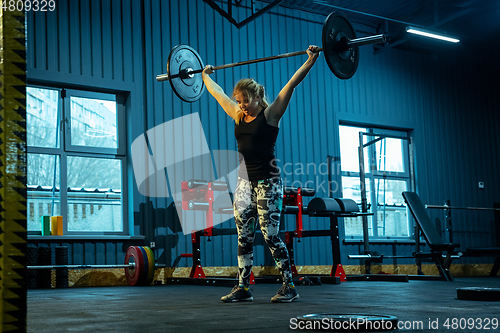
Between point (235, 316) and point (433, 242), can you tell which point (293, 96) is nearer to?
point (433, 242)

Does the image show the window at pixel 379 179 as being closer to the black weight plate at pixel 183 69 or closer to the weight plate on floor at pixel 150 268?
the weight plate on floor at pixel 150 268

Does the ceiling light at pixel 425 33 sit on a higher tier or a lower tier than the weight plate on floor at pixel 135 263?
higher

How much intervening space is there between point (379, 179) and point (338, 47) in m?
4.95

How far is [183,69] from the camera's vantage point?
3.70m

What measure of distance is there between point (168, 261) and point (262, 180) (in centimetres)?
346

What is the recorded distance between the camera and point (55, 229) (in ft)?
17.0

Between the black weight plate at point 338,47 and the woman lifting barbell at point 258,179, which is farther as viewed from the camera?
the black weight plate at point 338,47

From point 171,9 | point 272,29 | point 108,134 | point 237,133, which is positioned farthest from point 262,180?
point 272,29

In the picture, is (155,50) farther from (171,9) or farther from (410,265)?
(410,265)

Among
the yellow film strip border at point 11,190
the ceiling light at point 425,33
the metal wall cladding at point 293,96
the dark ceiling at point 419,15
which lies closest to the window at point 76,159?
the metal wall cladding at point 293,96

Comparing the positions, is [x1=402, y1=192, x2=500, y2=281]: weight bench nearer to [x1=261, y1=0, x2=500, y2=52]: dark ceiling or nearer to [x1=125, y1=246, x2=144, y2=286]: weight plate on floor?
[x1=261, y1=0, x2=500, y2=52]: dark ceiling

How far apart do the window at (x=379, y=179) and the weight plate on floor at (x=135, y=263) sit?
3239mm

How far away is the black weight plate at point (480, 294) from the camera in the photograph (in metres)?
2.54

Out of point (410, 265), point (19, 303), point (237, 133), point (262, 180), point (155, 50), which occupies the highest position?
point (155, 50)
